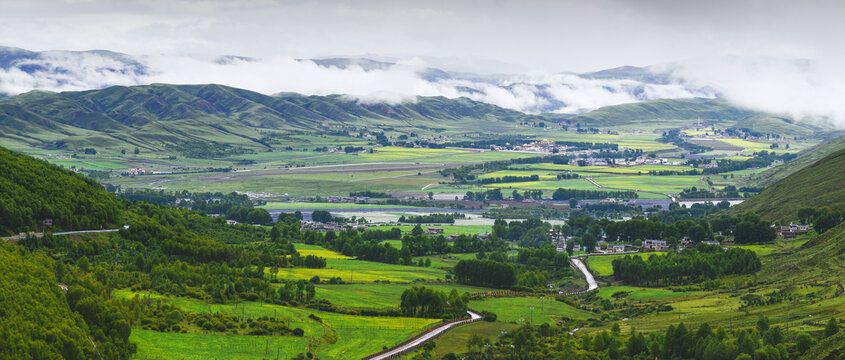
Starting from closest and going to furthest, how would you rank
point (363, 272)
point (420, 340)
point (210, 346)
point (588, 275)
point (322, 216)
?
point (210, 346) < point (420, 340) < point (363, 272) < point (588, 275) < point (322, 216)

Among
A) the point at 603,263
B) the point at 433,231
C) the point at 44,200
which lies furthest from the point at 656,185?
the point at 44,200

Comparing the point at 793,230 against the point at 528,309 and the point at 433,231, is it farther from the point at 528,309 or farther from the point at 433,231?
the point at 433,231

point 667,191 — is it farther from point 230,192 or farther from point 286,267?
point 286,267

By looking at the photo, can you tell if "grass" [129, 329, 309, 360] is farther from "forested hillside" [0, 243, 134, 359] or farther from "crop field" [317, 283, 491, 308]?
"crop field" [317, 283, 491, 308]

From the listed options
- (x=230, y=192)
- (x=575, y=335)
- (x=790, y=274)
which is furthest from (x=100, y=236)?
(x=230, y=192)

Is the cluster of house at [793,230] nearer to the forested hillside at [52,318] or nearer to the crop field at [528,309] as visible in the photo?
the crop field at [528,309]

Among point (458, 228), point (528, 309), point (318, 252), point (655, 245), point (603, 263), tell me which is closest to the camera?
point (528, 309)

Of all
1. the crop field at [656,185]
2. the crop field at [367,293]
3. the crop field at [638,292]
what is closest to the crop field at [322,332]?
the crop field at [367,293]
